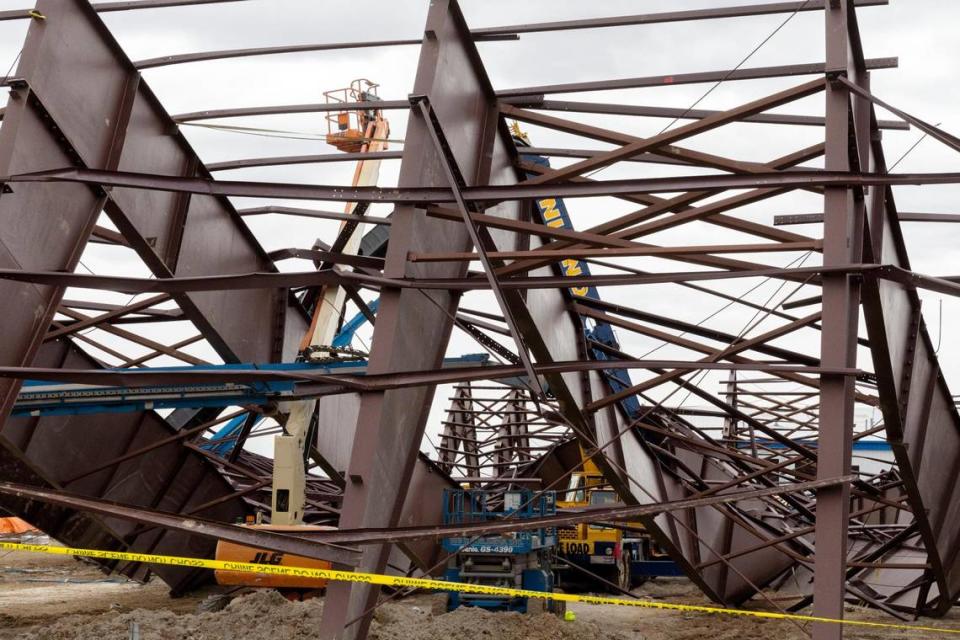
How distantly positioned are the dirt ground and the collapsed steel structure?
76.8 inches

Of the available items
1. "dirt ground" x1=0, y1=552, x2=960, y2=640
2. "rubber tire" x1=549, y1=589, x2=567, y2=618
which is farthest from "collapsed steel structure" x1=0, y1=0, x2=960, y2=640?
"rubber tire" x1=549, y1=589, x2=567, y2=618

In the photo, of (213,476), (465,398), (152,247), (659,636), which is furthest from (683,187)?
(465,398)

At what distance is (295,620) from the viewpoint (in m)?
15.8

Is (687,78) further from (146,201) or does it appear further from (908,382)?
(146,201)

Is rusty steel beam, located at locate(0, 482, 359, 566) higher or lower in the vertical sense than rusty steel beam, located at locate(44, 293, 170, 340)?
lower

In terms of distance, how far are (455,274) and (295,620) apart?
5.83 m

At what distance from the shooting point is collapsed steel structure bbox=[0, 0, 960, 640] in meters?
10.6

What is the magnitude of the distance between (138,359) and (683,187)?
11312 mm

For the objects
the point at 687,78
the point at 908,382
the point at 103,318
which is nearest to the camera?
the point at 687,78

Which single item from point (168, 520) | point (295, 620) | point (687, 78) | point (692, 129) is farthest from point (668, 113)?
point (295, 620)

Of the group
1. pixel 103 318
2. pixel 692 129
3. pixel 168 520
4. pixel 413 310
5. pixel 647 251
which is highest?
pixel 692 129

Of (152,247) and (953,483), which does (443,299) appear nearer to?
(152,247)

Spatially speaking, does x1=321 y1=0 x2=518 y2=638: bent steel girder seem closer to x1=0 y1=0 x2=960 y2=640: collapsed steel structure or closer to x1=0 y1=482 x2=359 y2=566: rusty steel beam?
x1=0 y1=0 x2=960 y2=640: collapsed steel structure

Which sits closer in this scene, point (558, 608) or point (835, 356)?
point (835, 356)
